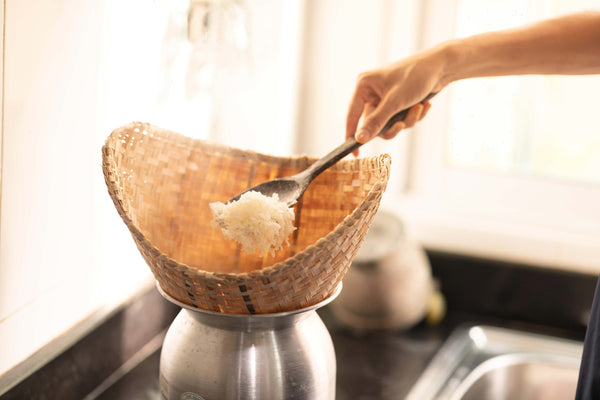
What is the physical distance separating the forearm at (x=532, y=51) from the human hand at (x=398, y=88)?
0.9 inches

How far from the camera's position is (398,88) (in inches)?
37.1

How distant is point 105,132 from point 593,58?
67cm

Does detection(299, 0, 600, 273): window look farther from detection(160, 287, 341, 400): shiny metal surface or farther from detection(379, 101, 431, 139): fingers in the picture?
detection(160, 287, 341, 400): shiny metal surface

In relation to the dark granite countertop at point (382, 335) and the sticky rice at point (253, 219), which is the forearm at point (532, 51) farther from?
the dark granite countertop at point (382, 335)

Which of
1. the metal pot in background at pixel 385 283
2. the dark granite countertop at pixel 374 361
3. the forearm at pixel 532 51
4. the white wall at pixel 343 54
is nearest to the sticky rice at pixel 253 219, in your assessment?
the forearm at pixel 532 51

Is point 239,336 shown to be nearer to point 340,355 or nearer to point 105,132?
point 105,132

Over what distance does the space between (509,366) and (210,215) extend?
2.36 ft

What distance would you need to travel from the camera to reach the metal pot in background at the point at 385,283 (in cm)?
139

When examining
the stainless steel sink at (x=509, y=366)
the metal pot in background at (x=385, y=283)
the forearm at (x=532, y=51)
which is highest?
the forearm at (x=532, y=51)

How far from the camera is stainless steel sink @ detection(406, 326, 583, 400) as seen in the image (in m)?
1.34

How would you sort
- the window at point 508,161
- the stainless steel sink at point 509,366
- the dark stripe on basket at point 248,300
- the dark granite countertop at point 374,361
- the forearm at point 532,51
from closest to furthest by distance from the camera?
the dark stripe on basket at point 248,300, the forearm at point 532,51, the dark granite countertop at point 374,361, the stainless steel sink at point 509,366, the window at point 508,161

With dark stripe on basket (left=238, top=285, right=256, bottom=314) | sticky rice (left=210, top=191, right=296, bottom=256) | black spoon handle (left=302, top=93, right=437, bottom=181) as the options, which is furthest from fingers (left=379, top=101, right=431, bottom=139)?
dark stripe on basket (left=238, top=285, right=256, bottom=314)

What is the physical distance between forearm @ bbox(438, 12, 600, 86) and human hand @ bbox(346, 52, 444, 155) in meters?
0.02

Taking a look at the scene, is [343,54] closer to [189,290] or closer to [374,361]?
[374,361]
